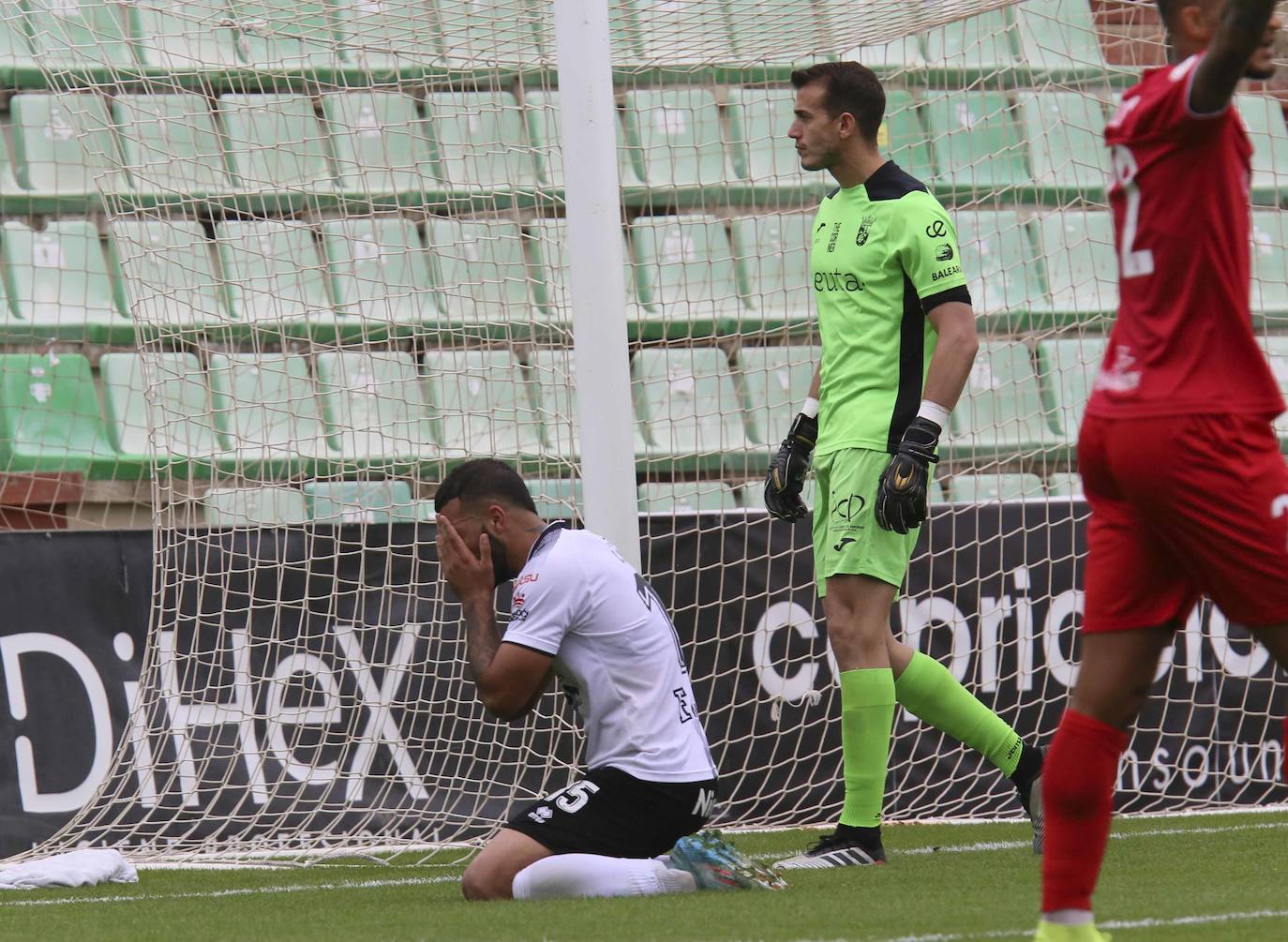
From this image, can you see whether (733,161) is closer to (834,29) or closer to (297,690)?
(834,29)

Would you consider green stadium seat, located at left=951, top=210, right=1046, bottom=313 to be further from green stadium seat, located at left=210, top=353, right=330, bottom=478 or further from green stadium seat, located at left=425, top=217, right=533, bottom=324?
green stadium seat, located at left=210, top=353, right=330, bottom=478

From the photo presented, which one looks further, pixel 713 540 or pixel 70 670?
pixel 713 540

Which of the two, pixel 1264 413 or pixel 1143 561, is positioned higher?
pixel 1264 413

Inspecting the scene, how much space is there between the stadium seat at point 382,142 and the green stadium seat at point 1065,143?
235 cm

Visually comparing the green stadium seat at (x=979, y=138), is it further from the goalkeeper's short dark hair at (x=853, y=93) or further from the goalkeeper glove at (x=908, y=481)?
the goalkeeper glove at (x=908, y=481)

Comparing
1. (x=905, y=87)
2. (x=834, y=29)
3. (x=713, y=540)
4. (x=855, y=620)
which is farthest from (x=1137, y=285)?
(x=905, y=87)

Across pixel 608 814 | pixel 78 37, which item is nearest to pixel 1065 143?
pixel 78 37

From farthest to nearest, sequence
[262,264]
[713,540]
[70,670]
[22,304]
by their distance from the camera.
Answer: [22,304] < [262,264] < [713,540] < [70,670]

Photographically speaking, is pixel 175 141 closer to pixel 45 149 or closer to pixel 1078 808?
pixel 45 149

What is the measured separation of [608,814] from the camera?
3645 mm

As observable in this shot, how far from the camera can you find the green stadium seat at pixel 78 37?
550cm

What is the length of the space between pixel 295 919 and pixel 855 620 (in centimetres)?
149

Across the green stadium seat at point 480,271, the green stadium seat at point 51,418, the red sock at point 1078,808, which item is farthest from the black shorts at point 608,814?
the green stadium seat at point 51,418

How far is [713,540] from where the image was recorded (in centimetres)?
558
